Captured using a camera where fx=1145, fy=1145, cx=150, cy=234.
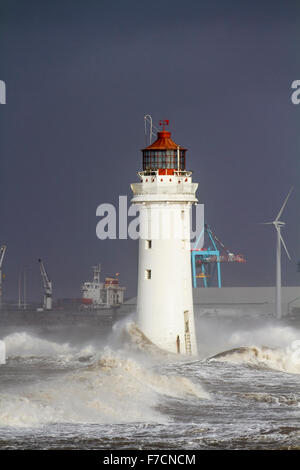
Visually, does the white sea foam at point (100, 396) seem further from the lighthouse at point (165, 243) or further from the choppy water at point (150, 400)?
the lighthouse at point (165, 243)

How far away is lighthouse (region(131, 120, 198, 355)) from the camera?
48.5 metres

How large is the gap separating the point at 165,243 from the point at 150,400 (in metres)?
13.5

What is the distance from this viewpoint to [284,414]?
111ft

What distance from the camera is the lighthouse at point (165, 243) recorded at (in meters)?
48.5

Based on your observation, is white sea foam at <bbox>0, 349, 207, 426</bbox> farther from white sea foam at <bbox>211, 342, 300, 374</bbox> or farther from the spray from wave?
white sea foam at <bbox>211, 342, 300, 374</bbox>

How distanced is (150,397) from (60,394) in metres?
3.31

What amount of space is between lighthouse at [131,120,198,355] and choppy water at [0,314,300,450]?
50.6 inches

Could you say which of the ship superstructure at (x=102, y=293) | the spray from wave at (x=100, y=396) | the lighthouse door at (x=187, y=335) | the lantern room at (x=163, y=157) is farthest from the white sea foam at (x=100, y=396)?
the ship superstructure at (x=102, y=293)

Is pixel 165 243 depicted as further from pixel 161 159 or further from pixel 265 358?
pixel 265 358

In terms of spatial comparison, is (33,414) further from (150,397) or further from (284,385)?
(284,385)

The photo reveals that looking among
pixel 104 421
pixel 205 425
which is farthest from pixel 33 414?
pixel 205 425

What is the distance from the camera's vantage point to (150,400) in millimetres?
36062
